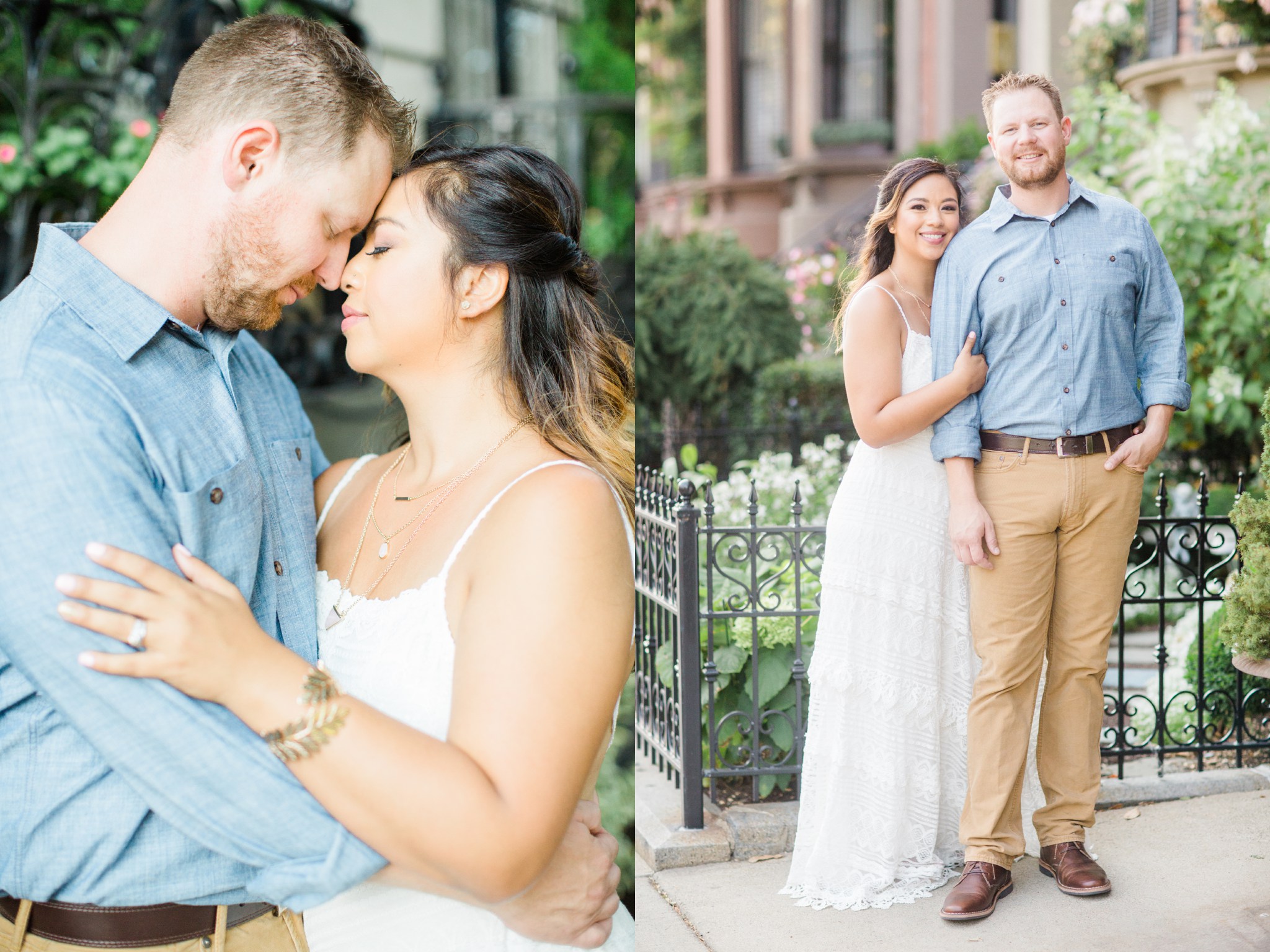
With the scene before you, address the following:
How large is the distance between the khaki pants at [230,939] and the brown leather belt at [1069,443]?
75.8 inches

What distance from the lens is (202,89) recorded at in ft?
5.26

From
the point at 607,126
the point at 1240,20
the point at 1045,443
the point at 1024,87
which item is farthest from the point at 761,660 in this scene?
the point at 607,126

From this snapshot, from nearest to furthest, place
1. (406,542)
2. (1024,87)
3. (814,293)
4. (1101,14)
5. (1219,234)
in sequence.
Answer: (406,542), (1024,87), (1219,234), (1101,14), (814,293)

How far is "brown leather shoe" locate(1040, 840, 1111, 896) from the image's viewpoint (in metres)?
2.73

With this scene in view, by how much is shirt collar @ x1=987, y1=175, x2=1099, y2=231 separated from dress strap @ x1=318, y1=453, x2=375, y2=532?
1.63 m

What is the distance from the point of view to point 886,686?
295 cm

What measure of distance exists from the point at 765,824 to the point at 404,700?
78.1 inches

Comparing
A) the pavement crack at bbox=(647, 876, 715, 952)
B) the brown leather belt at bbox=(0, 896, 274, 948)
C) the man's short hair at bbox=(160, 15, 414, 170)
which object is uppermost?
the man's short hair at bbox=(160, 15, 414, 170)

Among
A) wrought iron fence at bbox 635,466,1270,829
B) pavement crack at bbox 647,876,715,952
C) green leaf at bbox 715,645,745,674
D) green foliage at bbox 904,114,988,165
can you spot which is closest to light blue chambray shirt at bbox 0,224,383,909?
pavement crack at bbox 647,876,715,952

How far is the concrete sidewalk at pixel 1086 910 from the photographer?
2547 mm

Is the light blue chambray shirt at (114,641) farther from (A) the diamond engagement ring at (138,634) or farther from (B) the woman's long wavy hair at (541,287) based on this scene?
(B) the woman's long wavy hair at (541,287)

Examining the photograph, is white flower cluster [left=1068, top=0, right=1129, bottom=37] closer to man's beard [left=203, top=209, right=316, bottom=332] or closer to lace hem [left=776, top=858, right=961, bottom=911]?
lace hem [left=776, top=858, right=961, bottom=911]

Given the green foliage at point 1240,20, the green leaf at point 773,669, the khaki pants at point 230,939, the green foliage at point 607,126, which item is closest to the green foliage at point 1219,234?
the green foliage at point 1240,20

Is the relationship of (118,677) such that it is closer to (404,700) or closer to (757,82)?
(404,700)
